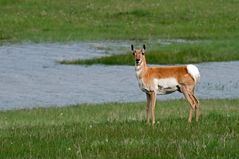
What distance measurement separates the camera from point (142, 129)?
1225cm

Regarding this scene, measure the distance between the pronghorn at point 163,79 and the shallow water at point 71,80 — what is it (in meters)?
9.05

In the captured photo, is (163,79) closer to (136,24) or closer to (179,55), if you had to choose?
(179,55)

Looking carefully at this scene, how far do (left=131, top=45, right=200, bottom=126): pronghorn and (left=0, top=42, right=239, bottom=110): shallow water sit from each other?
905 cm

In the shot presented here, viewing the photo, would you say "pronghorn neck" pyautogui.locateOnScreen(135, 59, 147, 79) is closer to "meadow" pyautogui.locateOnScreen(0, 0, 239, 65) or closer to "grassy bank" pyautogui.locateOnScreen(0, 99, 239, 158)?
"grassy bank" pyautogui.locateOnScreen(0, 99, 239, 158)

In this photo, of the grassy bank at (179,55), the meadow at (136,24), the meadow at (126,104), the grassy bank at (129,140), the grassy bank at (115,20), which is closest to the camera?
the grassy bank at (129,140)

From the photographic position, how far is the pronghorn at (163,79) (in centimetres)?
1409

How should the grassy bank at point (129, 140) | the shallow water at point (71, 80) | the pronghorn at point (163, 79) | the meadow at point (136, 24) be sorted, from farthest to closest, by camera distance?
1. the meadow at point (136, 24)
2. the shallow water at point (71, 80)
3. the pronghorn at point (163, 79)
4. the grassy bank at point (129, 140)

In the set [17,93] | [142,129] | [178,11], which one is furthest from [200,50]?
[142,129]

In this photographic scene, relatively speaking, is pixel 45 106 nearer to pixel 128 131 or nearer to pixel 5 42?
pixel 128 131

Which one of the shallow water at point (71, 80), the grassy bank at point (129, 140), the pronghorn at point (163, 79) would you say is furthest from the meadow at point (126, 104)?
the shallow water at point (71, 80)

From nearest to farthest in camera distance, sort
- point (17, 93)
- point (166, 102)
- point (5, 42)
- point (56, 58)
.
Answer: point (166, 102) < point (17, 93) < point (56, 58) < point (5, 42)

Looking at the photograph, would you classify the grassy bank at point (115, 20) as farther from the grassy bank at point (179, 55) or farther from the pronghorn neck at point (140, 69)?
the pronghorn neck at point (140, 69)

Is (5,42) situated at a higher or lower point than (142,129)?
lower

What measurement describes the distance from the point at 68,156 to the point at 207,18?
4003 cm
